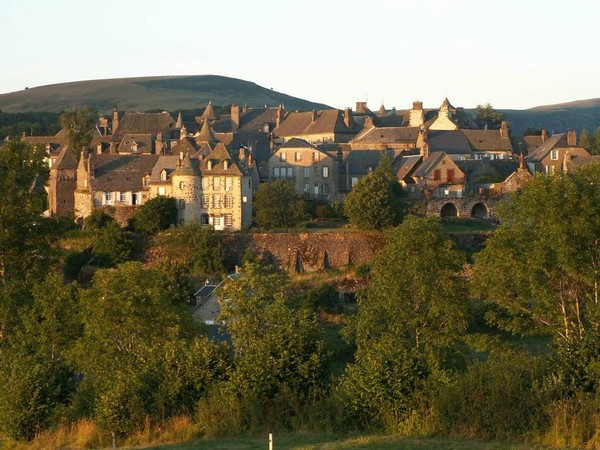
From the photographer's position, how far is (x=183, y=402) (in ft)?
93.2

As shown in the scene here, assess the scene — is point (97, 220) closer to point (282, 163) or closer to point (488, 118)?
point (282, 163)

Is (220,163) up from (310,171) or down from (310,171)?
up

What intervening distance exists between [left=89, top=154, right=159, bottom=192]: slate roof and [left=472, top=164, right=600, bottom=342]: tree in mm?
36064

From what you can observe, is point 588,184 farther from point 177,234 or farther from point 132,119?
point 132,119

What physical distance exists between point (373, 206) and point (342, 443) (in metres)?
37.9

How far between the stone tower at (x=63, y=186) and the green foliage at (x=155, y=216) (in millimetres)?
5849

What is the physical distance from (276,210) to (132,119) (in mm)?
27735

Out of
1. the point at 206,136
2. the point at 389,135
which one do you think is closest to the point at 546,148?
the point at 389,135

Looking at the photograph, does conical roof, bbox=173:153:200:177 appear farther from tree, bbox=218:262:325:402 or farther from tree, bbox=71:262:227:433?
tree, bbox=218:262:325:402

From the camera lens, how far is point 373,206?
202 feet

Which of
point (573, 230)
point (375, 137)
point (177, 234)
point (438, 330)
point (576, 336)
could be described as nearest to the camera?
point (576, 336)

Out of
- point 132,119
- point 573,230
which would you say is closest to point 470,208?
point 132,119

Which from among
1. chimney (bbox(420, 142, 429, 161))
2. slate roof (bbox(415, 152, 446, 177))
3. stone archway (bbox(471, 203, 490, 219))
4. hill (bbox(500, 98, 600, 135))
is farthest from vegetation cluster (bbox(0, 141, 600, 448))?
hill (bbox(500, 98, 600, 135))

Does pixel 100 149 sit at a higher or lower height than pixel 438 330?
higher
